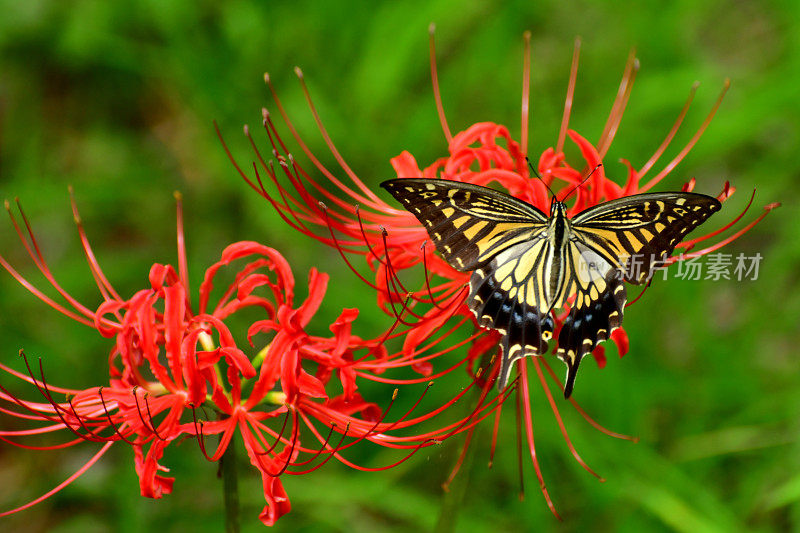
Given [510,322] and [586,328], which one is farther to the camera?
[586,328]

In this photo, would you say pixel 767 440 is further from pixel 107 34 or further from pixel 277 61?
pixel 107 34

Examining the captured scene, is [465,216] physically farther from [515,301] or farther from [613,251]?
[613,251]

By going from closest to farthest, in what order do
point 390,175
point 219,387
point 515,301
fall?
point 219,387 < point 515,301 < point 390,175

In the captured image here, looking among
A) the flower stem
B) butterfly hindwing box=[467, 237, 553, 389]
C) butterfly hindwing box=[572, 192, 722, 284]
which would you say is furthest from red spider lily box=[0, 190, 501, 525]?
butterfly hindwing box=[572, 192, 722, 284]

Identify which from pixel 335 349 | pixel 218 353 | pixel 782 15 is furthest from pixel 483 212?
pixel 782 15

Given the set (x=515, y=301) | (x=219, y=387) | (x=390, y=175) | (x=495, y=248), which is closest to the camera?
(x=219, y=387)

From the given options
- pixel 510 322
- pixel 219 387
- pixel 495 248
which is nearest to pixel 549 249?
pixel 495 248

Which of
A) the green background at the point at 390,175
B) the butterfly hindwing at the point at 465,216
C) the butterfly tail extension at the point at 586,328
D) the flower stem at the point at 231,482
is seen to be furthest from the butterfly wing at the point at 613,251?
the green background at the point at 390,175
